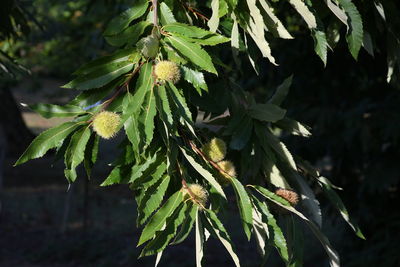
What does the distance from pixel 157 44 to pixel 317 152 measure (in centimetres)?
338

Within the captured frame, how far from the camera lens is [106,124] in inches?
63.6

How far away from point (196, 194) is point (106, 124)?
285mm

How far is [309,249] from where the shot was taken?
7148 millimetres

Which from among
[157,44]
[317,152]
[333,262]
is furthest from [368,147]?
[157,44]

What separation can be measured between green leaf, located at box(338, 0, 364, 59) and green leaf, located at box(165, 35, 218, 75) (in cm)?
51

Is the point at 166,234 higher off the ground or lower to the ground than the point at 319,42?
lower

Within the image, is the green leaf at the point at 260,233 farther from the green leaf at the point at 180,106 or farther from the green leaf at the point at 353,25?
the green leaf at the point at 353,25

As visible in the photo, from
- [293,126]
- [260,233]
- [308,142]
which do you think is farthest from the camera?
[308,142]

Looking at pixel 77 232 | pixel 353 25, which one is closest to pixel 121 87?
pixel 353 25

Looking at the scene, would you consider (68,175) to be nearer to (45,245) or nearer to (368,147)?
(368,147)

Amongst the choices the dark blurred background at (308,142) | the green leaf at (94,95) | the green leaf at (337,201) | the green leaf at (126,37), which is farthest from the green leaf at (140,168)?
the dark blurred background at (308,142)

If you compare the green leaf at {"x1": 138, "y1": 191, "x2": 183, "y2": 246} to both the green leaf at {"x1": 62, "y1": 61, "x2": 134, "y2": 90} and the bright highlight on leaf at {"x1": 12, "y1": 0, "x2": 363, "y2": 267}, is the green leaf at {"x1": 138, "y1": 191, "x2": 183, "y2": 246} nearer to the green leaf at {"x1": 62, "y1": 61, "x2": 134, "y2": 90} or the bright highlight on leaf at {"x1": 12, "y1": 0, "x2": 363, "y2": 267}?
the bright highlight on leaf at {"x1": 12, "y1": 0, "x2": 363, "y2": 267}

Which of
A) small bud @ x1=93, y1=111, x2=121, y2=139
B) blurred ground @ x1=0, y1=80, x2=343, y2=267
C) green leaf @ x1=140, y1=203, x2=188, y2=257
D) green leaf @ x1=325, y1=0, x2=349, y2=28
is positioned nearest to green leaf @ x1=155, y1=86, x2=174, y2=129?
small bud @ x1=93, y1=111, x2=121, y2=139

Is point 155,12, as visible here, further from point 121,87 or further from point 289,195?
point 289,195
